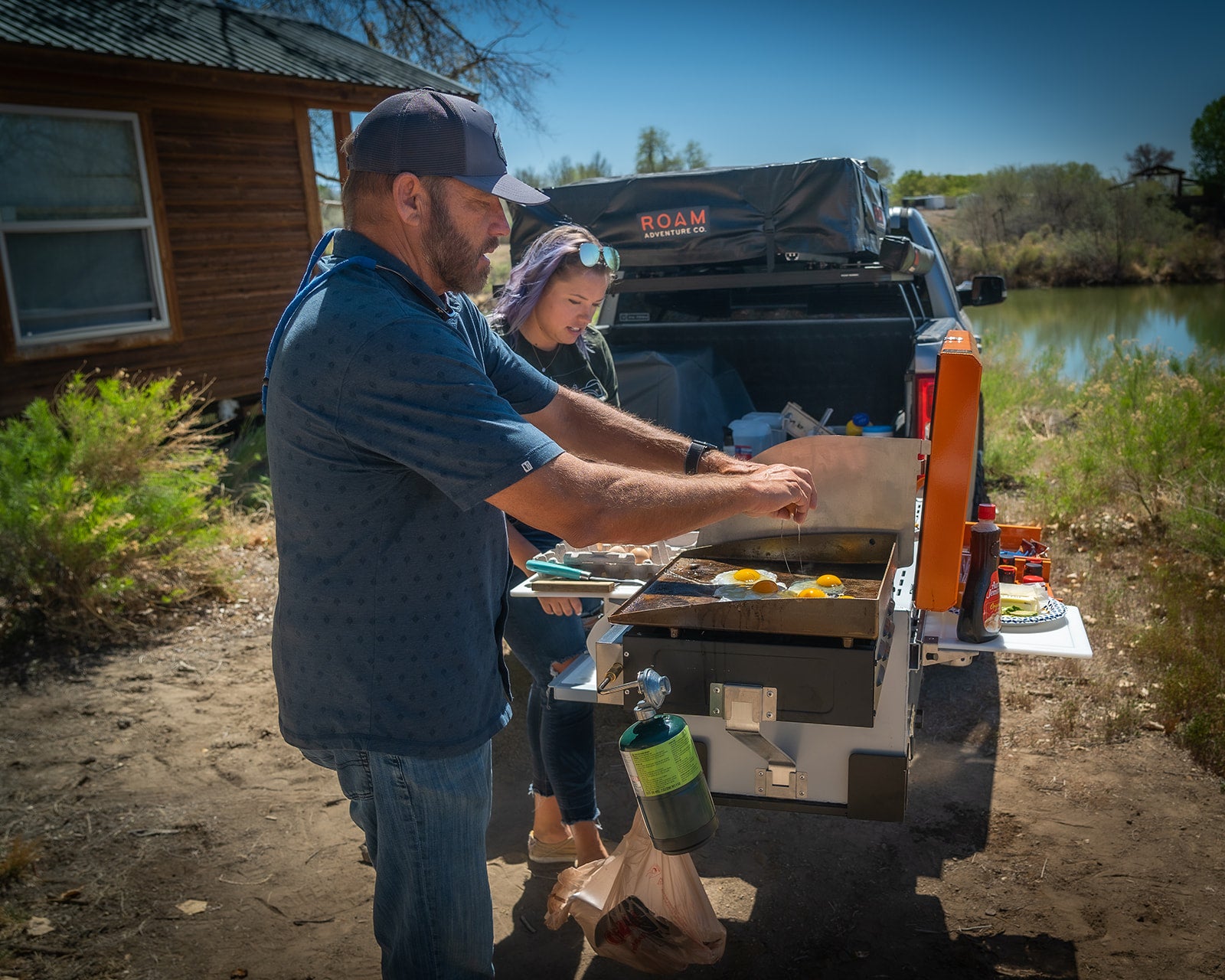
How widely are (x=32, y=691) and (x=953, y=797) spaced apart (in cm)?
429

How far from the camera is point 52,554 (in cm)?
519

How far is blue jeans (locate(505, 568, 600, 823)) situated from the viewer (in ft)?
10.1

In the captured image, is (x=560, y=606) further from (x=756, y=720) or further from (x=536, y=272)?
(x=536, y=272)

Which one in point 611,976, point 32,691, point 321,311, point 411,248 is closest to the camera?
point 321,311

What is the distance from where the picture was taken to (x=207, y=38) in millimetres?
8984

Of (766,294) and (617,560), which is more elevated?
(766,294)

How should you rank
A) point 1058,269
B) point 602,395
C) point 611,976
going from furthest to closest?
point 1058,269 < point 602,395 < point 611,976

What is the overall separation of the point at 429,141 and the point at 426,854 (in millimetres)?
1422

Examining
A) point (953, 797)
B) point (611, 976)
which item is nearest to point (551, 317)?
point (611, 976)

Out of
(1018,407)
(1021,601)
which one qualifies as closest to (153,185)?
(1021,601)

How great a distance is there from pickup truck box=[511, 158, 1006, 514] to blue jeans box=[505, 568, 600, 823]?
2.03 meters

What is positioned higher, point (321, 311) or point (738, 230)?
point (738, 230)

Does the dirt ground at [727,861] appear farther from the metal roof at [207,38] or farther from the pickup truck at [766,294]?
the metal roof at [207,38]

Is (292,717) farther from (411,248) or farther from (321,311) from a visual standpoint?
(411,248)
